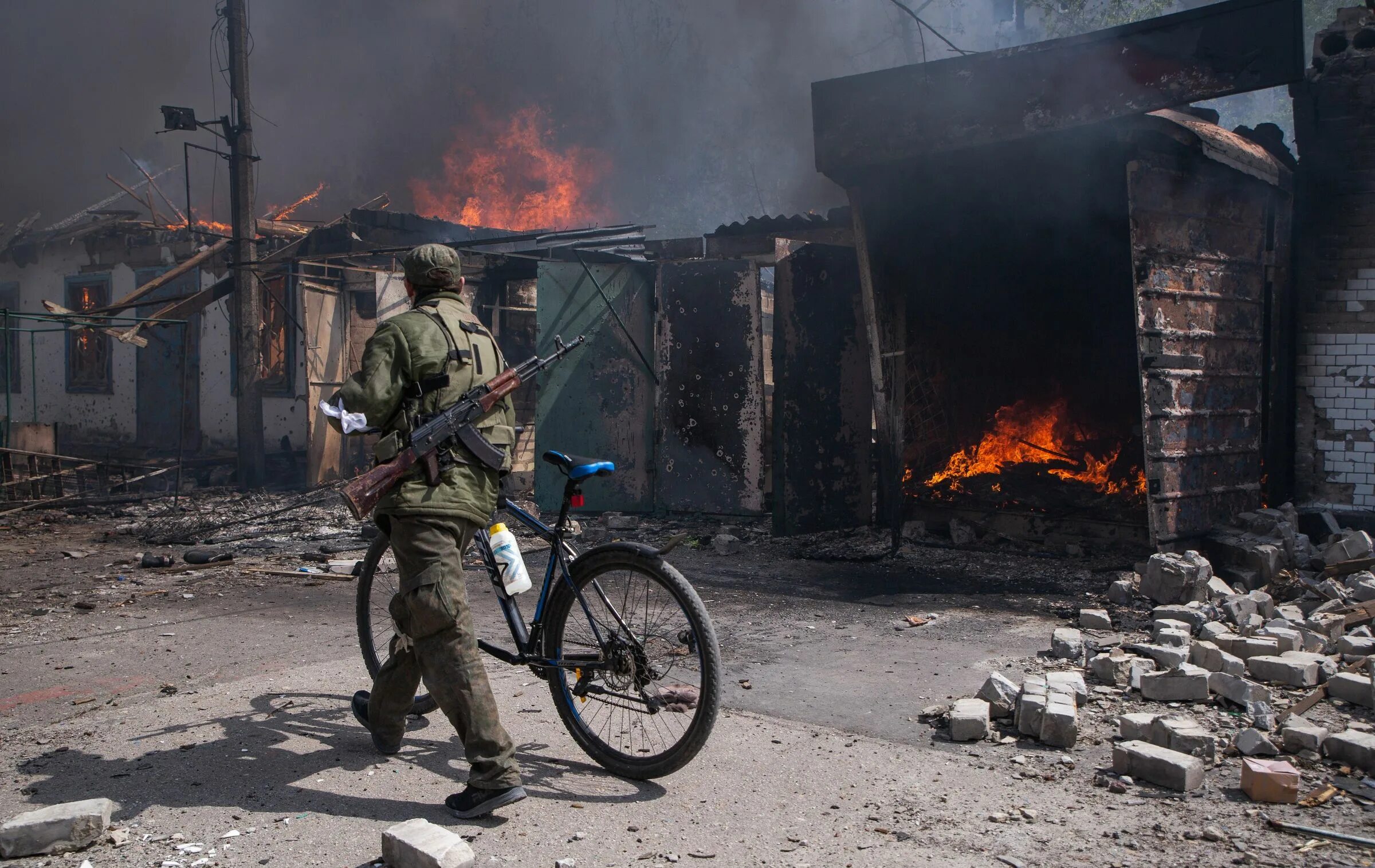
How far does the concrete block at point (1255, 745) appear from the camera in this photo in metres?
3.45

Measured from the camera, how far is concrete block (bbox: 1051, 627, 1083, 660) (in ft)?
15.7

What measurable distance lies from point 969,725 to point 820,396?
528 cm

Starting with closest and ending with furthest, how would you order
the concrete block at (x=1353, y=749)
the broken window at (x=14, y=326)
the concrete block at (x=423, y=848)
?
the concrete block at (x=423, y=848)
the concrete block at (x=1353, y=749)
the broken window at (x=14, y=326)

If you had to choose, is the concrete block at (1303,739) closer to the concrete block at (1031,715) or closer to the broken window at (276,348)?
the concrete block at (1031,715)

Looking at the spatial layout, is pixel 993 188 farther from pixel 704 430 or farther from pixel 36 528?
pixel 36 528

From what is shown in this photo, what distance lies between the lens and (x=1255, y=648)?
4.52 meters

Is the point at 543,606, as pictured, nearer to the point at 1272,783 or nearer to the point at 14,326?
the point at 1272,783

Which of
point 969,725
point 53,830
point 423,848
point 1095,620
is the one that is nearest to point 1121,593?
point 1095,620

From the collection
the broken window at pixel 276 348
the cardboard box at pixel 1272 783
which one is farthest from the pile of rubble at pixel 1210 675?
the broken window at pixel 276 348

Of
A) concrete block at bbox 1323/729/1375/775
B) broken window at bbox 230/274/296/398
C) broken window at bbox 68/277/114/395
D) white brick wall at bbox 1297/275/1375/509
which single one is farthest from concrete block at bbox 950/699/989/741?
broken window at bbox 68/277/114/395

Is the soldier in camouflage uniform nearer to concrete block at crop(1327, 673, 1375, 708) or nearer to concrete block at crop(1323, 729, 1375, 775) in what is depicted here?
concrete block at crop(1323, 729, 1375, 775)

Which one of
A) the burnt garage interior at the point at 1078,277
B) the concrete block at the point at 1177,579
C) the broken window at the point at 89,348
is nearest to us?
the concrete block at the point at 1177,579

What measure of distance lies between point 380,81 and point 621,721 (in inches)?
1216

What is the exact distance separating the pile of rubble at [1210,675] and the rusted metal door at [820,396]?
288cm
